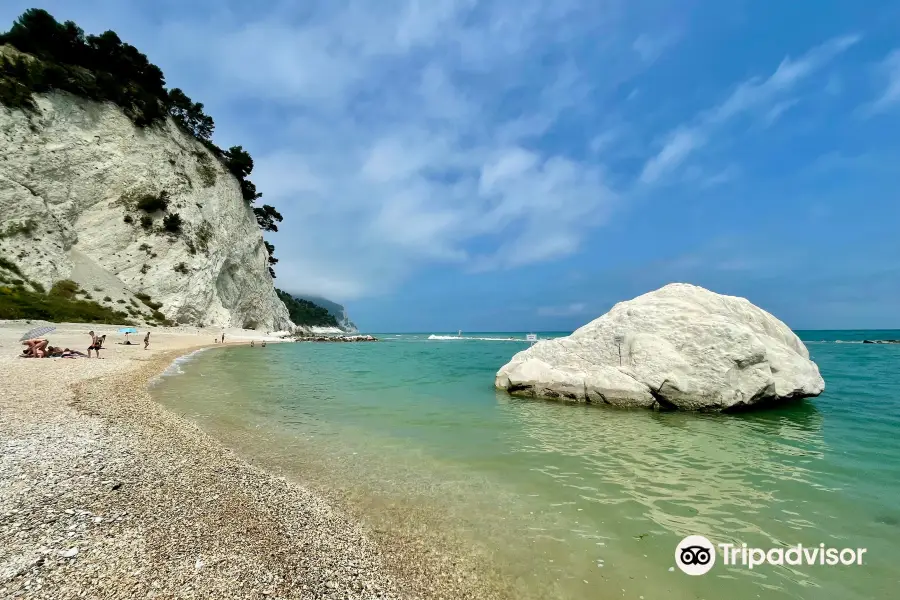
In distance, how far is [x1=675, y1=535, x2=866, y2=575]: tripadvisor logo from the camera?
190 inches

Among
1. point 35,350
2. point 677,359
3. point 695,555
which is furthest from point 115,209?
point 695,555

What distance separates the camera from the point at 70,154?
47969 millimetres

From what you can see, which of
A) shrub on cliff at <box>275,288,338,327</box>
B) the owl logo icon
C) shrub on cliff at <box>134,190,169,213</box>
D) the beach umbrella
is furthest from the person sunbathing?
shrub on cliff at <box>275,288,338,327</box>

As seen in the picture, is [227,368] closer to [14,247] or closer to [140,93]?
[14,247]

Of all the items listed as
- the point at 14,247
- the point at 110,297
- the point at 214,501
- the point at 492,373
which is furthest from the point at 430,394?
the point at 14,247

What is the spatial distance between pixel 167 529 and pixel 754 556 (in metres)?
7.12

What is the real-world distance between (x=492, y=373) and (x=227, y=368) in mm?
16278

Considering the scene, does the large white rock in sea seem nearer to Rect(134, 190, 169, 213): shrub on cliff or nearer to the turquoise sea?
the turquoise sea

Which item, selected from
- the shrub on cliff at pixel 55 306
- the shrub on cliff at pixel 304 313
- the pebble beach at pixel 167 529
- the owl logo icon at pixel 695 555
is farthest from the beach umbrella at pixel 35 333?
the shrub on cliff at pixel 304 313

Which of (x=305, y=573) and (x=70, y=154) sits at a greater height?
(x=70, y=154)

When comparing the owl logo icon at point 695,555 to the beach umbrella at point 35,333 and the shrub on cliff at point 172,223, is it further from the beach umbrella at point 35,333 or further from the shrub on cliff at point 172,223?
the shrub on cliff at point 172,223

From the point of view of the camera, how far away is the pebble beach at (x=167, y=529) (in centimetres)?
374

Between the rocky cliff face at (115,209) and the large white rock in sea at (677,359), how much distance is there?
168 feet

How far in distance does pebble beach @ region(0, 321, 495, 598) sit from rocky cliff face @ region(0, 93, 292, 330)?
161ft
